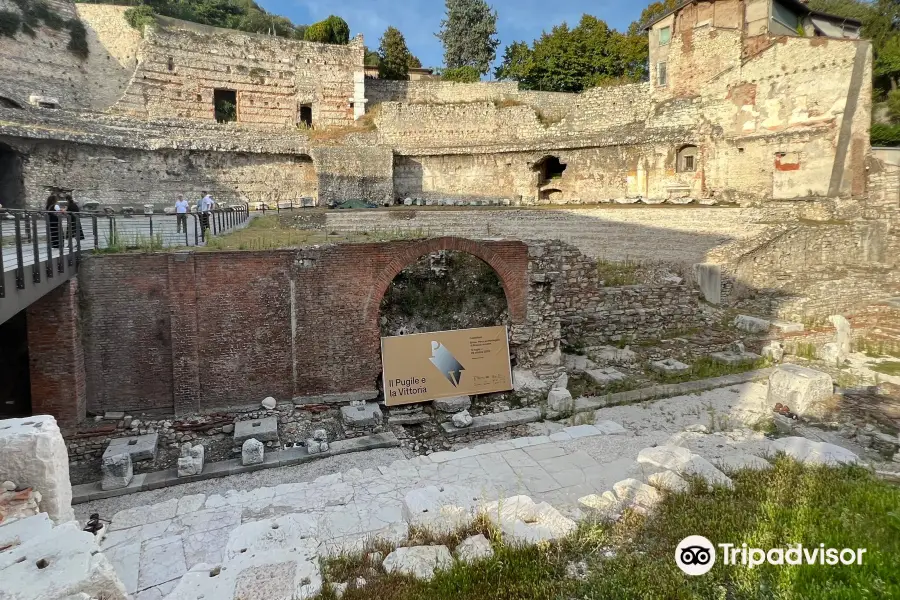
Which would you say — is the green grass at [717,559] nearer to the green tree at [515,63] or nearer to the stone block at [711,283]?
the stone block at [711,283]

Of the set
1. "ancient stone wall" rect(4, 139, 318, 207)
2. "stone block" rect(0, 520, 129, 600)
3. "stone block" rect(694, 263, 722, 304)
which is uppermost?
"ancient stone wall" rect(4, 139, 318, 207)

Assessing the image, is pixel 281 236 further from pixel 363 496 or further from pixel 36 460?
pixel 36 460

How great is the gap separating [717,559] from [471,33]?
47.8 meters

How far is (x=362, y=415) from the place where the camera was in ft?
29.8

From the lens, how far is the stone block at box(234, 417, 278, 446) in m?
8.37

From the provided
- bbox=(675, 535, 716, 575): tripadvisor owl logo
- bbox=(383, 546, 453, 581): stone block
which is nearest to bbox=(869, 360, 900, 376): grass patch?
bbox=(675, 535, 716, 575): tripadvisor owl logo

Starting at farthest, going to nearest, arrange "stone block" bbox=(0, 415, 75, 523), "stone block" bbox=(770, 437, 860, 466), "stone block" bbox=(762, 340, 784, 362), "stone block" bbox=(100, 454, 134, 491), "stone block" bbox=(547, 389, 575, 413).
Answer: "stone block" bbox=(762, 340, 784, 362), "stone block" bbox=(547, 389, 575, 413), "stone block" bbox=(100, 454, 134, 491), "stone block" bbox=(770, 437, 860, 466), "stone block" bbox=(0, 415, 75, 523)

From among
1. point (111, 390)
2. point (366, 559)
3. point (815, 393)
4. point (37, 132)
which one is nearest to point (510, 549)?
point (366, 559)

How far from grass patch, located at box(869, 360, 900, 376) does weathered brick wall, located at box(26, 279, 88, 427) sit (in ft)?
49.0

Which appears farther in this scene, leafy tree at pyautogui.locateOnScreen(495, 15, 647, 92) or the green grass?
leafy tree at pyautogui.locateOnScreen(495, 15, 647, 92)

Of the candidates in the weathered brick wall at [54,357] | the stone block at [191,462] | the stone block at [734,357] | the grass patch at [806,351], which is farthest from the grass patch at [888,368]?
the weathered brick wall at [54,357]

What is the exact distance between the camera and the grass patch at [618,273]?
1359 centimetres

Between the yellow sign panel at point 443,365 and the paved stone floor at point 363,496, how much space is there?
6.28ft

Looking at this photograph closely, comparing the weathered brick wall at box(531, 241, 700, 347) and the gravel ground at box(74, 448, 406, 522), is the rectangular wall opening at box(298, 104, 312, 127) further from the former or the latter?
the gravel ground at box(74, 448, 406, 522)
